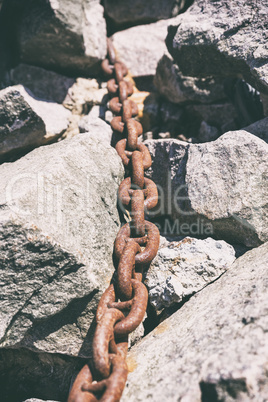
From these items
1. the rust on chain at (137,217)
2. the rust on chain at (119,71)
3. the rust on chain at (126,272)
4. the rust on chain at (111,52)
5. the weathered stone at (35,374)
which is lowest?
the weathered stone at (35,374)

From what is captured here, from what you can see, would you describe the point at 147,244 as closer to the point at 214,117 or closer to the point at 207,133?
the point at 207,133

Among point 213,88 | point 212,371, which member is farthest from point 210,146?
point 212,371

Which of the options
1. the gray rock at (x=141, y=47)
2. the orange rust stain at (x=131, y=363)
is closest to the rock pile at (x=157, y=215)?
the orange rust stain at (x=131, y=363)

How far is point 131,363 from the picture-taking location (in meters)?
1.34

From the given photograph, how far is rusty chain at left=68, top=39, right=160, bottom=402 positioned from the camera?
1.13m

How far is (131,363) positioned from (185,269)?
54 cm

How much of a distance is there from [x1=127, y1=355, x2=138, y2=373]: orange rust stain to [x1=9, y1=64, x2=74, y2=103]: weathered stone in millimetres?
2079

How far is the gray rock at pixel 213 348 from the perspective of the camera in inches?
39.6

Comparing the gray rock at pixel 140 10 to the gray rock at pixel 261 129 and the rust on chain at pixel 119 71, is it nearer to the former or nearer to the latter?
the rust on chain at pixel 119 71

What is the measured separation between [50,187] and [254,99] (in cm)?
167

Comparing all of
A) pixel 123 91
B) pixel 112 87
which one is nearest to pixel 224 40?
pixel 123 91

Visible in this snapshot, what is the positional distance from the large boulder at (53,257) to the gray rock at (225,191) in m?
0.46

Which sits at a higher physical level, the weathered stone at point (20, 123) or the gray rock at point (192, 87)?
the gray rock at point (192, 87)

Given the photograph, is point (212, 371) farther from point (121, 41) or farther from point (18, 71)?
point (121, 41)
